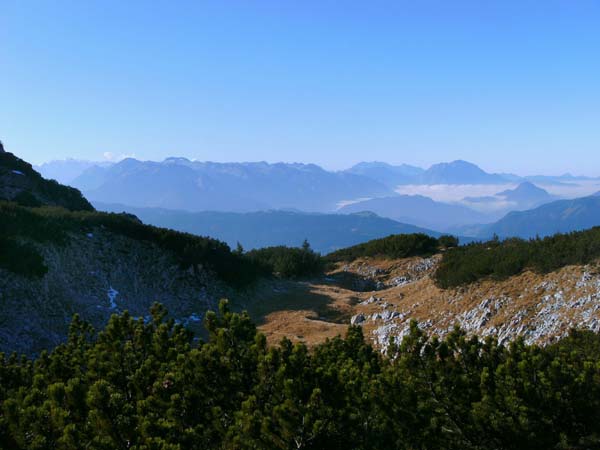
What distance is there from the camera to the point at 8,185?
41.3 m

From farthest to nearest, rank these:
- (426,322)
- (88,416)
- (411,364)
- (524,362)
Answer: (426,322) → (411,364) → (524,362) → (88,416)

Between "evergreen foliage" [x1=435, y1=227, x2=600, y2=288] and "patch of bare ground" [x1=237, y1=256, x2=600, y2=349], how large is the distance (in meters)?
0.63

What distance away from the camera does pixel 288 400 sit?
7.78m

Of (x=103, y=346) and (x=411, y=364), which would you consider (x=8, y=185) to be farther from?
(x=411, y=364)

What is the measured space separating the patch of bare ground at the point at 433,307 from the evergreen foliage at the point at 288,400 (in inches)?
278

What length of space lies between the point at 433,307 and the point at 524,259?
5587mm

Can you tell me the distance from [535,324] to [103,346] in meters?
17.3

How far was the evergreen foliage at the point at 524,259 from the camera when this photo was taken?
2189 centimetres

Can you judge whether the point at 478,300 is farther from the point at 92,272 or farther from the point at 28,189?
the point at 28,189

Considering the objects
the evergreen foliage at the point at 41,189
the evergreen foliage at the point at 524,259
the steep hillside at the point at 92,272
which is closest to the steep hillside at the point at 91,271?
the steep hillside at the point at 92,272

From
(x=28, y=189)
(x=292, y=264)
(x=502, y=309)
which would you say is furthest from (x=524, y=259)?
(x=28, y=189)

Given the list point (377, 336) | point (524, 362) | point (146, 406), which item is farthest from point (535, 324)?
point (146, 406)

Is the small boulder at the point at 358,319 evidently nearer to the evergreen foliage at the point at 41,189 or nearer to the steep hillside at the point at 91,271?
the steep hillside at the point at 91,271

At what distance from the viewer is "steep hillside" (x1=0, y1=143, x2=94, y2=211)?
39.9 meters
